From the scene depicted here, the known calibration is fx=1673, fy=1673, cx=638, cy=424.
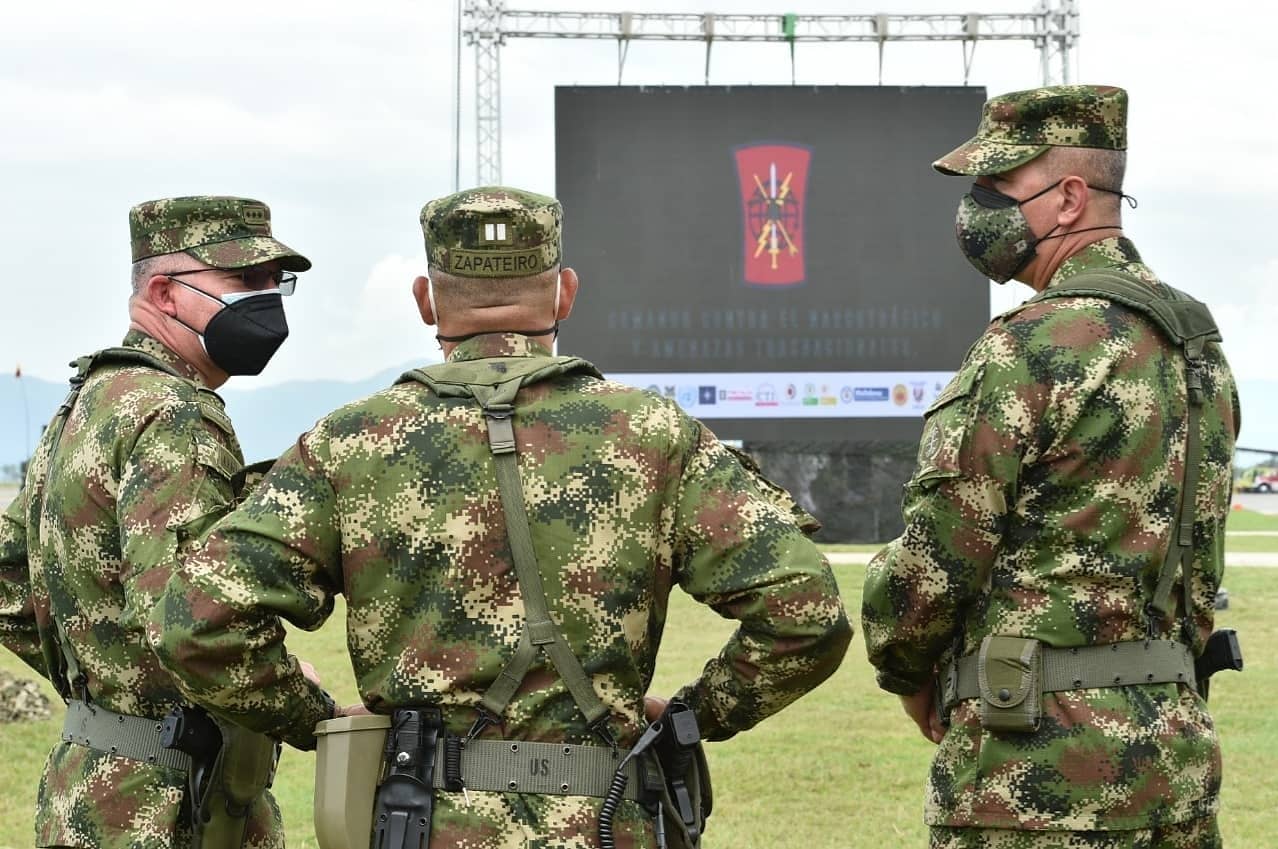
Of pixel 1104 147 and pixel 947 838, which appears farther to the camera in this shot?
pixel 1104 147

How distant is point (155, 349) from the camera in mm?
3471

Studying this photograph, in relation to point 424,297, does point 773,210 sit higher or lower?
higher

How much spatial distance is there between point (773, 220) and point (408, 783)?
19.8 meters

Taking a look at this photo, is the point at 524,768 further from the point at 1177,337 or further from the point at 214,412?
the point at 1177,337

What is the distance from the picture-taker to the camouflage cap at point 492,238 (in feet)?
8.82

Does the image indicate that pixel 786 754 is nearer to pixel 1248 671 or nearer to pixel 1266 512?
pixel 1248 671

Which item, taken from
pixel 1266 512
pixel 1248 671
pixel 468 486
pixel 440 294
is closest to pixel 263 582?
pixel 468 486

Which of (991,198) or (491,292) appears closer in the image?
(491,292)

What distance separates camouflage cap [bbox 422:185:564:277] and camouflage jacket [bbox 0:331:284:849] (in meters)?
0.66

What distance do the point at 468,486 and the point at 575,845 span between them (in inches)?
22.3

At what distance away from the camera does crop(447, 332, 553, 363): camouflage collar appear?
269 cm

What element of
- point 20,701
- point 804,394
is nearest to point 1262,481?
point 804,394

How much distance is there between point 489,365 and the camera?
105 inches

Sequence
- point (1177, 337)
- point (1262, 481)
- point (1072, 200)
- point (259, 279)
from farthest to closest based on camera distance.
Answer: point (1262, 481) < point (259, 279) < point (1072, 200) < point (1177, 337)
